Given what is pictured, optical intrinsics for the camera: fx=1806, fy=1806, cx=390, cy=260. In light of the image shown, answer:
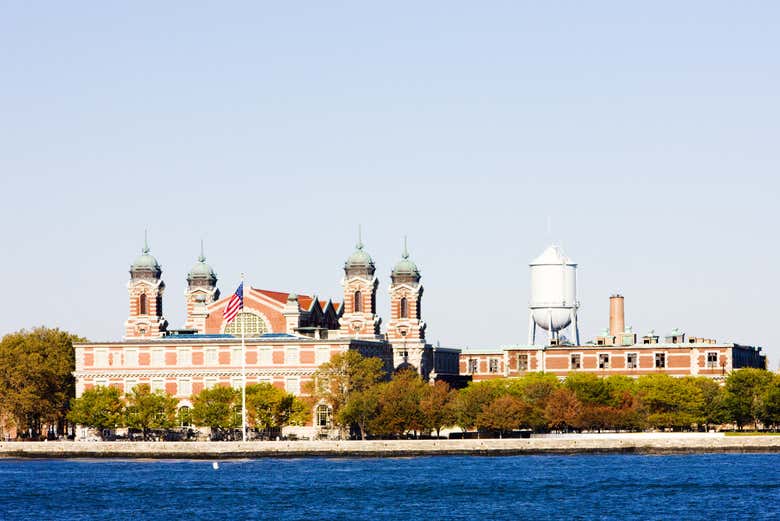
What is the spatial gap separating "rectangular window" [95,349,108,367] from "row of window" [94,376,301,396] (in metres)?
1.54

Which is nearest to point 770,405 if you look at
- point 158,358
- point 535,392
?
point 535,392

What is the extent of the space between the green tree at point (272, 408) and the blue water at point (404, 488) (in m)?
11.5

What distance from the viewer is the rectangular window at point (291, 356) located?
549 ft

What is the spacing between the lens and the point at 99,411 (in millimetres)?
159375

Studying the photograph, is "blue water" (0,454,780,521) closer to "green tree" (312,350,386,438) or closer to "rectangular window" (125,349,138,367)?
"green tree" (312,350,386,438)

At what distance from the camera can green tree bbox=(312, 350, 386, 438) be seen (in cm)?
15962

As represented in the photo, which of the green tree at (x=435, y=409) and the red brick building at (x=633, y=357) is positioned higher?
the red brick building at (x=633, y=357)

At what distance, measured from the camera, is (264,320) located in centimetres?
17738

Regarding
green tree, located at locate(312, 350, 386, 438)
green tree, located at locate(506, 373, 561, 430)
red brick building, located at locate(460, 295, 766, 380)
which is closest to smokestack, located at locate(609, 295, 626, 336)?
red brick building, located at locate(460, 295, 766, 380)

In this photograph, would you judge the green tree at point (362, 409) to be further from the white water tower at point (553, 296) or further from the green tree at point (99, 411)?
the white water tower at point (553, 296)

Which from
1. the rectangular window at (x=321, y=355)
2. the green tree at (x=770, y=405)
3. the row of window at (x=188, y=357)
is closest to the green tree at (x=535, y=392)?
the rectangular window at (x=321, y=355)

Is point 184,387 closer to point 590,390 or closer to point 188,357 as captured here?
point 188,357

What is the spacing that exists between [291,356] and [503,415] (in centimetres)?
2375

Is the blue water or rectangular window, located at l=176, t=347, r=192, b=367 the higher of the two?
rectangular window, located at l=176, t=347, r=192, b=367
